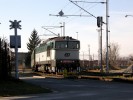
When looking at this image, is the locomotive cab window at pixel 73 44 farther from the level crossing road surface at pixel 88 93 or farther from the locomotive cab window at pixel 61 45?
the level crossing road surface at pixel 88 93

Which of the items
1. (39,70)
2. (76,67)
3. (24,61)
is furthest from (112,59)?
(76,67)

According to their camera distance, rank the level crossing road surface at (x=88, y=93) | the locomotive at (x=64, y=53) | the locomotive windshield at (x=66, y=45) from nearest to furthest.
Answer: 1. the level crossing road surface at (x=88, y=93)
2. the locomotive at (x=64, y=53)
3. the locomotive windshield at (x=66, y=45)

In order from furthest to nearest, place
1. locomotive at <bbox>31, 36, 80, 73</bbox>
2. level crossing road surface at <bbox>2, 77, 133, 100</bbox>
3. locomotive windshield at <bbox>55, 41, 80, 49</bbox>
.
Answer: locomotive windshield at <bbox>55, 41, 80, 49</bbox> → locomotive at <bbox>31, 36, 80, 73</bbox> → level crossing road surface at <bbox>2, 77, 133, 100</bbox>

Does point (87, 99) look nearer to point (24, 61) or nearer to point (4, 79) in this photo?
point (4, 79)

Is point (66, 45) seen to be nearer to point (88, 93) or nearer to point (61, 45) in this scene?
point (61, 45)

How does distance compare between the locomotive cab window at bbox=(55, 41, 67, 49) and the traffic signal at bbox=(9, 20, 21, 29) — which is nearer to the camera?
the traffic signal at bbox=(9, 20, 21, 29)

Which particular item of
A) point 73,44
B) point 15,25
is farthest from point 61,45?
point 15,25

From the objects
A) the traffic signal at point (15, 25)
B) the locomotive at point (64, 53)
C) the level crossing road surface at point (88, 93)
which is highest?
the traffic signal at point (15, 25)

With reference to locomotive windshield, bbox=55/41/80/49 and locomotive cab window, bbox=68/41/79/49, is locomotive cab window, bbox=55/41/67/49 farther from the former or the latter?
locomotive cab window, bbox=68/41/79/49

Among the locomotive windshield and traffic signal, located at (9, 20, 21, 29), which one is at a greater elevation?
traffic signal, located at (9, 20, 21, 29)

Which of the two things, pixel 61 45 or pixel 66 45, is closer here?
pixel 66 45

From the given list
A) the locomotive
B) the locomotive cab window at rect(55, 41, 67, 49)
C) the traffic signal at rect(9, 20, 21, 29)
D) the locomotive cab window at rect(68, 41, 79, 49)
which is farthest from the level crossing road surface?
the locomotive cab window at rect(55, 41, 67, 49)

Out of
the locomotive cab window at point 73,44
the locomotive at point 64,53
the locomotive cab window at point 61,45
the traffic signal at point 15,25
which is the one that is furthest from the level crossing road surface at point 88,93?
the locomotive cab window at point 61,45

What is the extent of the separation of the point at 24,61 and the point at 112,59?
2652 cm
